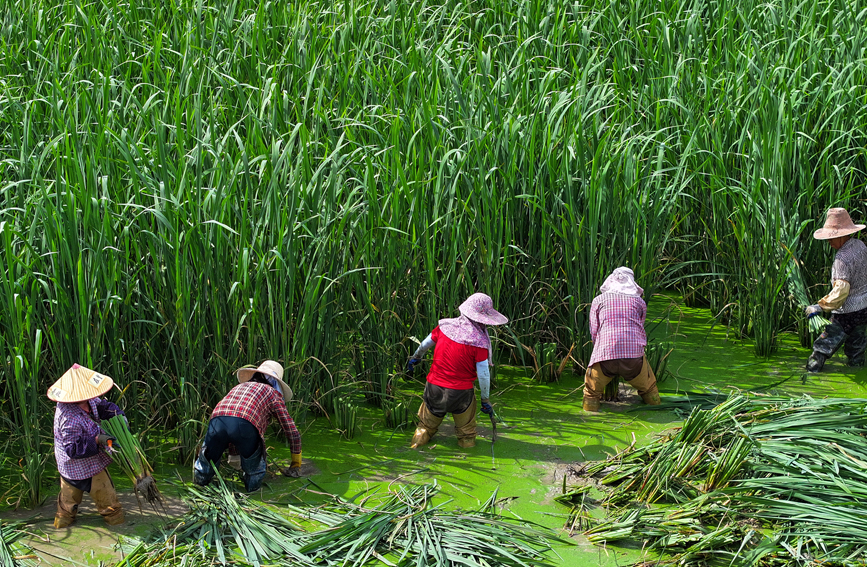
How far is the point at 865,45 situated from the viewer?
709 centimetres

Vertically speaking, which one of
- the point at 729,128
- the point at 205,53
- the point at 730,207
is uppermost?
the point at 205,53

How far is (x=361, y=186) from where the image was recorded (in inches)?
205

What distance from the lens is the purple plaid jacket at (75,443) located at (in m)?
4.00

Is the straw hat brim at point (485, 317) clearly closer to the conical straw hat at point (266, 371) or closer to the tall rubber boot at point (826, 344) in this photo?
the conical straw hat at point (266, 371)

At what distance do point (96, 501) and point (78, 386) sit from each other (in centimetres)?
51


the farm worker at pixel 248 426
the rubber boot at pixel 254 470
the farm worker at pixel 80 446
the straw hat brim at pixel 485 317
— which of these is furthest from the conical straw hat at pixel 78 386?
the straw hat brim at pixel 485 317

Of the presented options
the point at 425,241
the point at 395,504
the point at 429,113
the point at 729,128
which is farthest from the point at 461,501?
the point at 729,128

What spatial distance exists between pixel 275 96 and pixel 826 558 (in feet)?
Answer: 12.9

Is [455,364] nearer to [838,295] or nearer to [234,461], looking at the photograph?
[234,461]

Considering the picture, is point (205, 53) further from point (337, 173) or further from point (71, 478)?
point (71, 478)

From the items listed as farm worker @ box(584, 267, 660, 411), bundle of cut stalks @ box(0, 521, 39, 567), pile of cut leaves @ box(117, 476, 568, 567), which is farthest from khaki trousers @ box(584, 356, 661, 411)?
bundle of cut stalks @ box(0, 521, 39, 567)

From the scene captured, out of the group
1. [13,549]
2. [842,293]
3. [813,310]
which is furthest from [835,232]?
[13,549]

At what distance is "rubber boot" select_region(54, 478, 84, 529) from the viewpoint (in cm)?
408

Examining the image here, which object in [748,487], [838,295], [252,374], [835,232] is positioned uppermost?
[835,232]
